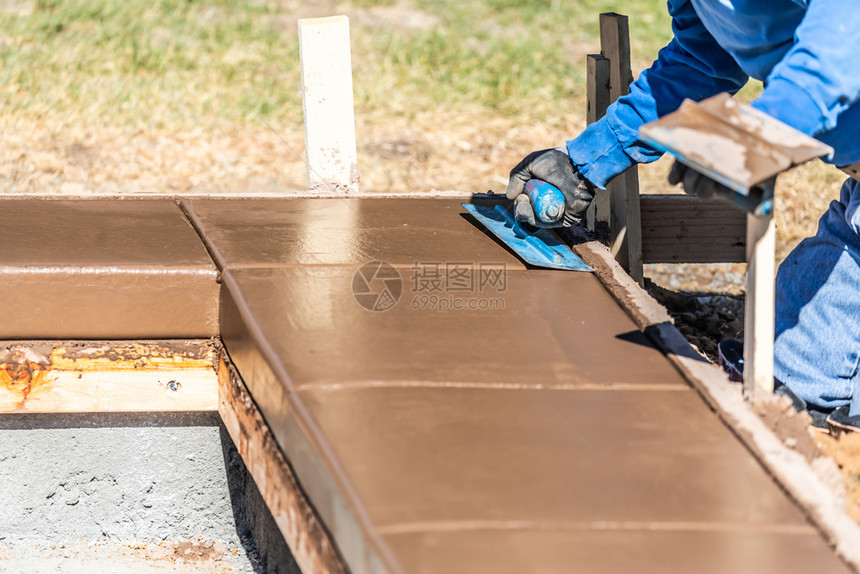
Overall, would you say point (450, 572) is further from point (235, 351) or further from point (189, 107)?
point (189, 107)

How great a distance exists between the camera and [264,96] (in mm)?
5617

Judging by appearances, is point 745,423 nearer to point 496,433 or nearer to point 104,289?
point 496,433

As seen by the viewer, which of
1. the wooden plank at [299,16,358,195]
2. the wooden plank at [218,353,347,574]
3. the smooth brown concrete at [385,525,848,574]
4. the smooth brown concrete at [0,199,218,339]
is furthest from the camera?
the wooden plank at [299,16,358,195]

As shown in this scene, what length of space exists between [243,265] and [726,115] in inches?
48.4

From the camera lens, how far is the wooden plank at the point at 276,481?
1.58 meters

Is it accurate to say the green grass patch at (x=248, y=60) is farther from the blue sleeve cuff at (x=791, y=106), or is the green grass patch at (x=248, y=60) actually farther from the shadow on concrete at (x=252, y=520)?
the blue sleeve cuff at (x=791, y=106)

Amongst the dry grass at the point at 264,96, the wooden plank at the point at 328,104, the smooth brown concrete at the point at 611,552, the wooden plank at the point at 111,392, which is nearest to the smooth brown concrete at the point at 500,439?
the smooth brown concrete at the point at 611,552

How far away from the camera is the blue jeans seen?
241 cm

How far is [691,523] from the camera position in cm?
141

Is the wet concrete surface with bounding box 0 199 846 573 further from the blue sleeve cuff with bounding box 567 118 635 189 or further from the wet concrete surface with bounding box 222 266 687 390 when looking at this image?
the blue sleeve cuff with bounding box 567 118 635 189

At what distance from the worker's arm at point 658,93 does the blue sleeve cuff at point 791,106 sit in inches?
29.3

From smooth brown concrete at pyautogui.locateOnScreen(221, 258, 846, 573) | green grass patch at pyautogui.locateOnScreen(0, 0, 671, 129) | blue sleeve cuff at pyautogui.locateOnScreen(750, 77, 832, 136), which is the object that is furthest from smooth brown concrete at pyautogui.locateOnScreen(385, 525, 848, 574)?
green grass patch at pyautogui.locateOnScreen(0, 0, 671, 129)

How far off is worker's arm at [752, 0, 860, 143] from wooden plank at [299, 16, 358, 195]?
1.62 meters

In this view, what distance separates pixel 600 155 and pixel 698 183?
86cm
